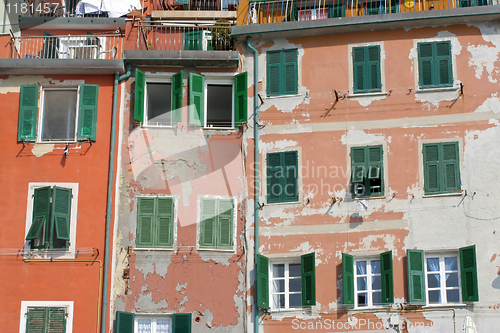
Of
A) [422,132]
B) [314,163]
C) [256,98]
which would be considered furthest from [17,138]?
[422,132]

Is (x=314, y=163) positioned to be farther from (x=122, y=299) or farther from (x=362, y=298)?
(x=122, y=299)

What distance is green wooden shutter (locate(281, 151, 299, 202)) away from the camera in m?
21.9

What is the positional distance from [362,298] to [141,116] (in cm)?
837

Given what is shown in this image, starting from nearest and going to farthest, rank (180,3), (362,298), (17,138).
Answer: (362,298)
(17,138)
(180,3)

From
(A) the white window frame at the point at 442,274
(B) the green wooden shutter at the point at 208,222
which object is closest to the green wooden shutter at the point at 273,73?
(B) the green wooden shutter at the point at 208,222

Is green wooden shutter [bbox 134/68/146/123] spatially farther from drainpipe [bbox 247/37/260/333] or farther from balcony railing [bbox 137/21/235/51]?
drainpipe [bbox 247/37/260/333]

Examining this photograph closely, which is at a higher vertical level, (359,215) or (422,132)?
(422,132)

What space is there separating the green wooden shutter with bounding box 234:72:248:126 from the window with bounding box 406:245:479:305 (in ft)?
20.5

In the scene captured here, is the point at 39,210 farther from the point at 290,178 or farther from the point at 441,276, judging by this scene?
the point at 441,276

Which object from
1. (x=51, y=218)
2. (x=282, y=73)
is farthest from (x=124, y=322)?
(x=282, y=73)

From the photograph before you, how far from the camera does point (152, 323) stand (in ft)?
69.8

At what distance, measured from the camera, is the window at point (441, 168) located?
69.3 feet

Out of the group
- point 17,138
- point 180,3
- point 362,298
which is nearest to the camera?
point 362,298

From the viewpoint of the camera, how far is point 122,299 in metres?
21.3
